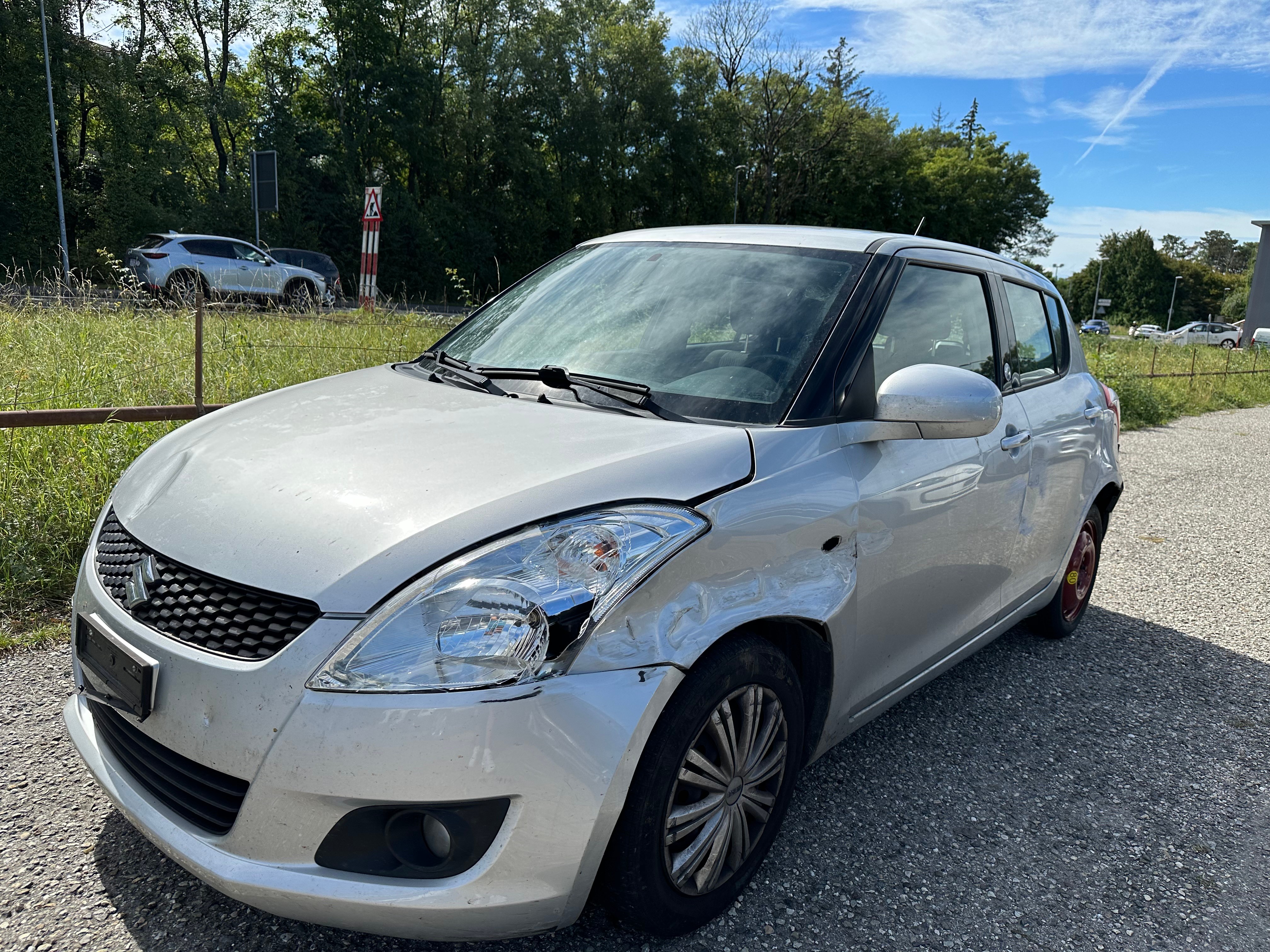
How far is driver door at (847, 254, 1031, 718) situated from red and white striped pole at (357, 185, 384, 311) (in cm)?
727

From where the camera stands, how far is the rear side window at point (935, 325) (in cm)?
275

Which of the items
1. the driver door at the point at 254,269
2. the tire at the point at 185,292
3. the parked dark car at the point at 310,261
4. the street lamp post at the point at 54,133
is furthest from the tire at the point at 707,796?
the street lamp post at the point at 54,133

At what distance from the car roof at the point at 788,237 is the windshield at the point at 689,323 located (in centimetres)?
5

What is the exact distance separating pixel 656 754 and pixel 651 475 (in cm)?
58

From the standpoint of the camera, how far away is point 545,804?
1705 millimetres

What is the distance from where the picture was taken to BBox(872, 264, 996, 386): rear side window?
275cm

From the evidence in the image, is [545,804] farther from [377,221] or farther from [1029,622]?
[377,221]

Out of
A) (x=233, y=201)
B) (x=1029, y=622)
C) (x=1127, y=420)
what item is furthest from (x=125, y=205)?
(x=1029, y=622)

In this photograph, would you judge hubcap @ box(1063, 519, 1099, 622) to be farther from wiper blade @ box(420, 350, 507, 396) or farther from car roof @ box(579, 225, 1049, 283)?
wiper blade @ box(420, 350, 507, 396)

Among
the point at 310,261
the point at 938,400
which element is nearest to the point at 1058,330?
the point at 938,400

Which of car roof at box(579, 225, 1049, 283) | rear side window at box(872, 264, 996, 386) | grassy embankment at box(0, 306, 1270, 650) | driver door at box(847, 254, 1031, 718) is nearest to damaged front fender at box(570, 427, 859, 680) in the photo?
driver door at box(847, 254, 1031, 718)

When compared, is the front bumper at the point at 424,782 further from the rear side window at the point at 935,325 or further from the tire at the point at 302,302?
the tire at the point at 302,302

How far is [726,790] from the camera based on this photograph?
210 centimetres

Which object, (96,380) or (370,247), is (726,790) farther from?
(370,247)
